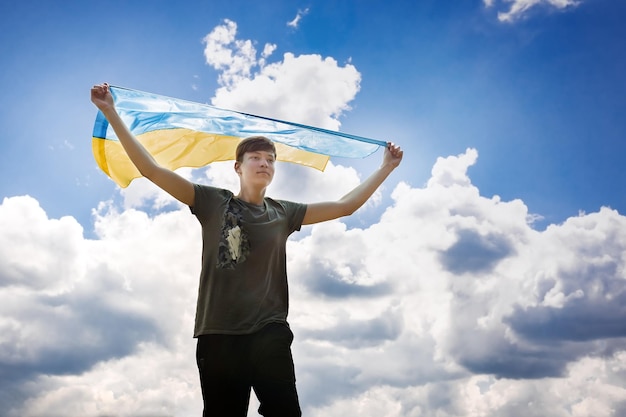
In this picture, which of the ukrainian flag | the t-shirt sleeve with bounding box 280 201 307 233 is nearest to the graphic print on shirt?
the t-shirt sleeve with bounding box 280 201 307 233

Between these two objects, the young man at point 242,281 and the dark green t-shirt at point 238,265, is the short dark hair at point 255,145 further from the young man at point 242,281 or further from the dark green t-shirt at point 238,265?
the dark green t-shirt at point 238,265

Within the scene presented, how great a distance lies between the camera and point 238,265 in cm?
491

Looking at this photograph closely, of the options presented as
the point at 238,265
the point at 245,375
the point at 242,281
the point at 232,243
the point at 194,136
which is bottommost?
the point at 245,375

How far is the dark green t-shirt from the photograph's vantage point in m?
4.77

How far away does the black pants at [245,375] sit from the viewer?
15.2ft

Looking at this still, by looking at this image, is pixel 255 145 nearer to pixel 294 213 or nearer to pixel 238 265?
pixel 294 213

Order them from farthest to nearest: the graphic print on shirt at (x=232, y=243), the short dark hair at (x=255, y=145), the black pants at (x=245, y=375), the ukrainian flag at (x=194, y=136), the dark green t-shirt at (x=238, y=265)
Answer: the ukrainian flag at (x=194, y=136) → the short dark hair at (x=255, y=145) → the graphic print on shirt at (x=232, y=243) → the dark green t-shirt at (x=238, y=265) → the black pants at (x=245, y=375)

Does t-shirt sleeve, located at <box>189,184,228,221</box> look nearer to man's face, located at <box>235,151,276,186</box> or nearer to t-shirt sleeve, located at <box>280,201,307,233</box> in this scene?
man's face, located at <box>235,151,276,186</box>

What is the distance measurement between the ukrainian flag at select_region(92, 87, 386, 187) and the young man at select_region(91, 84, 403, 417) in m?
1.25

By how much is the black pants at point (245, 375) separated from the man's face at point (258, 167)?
1.43 m

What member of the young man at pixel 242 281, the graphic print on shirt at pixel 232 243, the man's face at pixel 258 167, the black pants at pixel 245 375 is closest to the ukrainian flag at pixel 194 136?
the young man at pixel 242 281

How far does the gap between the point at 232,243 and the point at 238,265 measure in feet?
0.65

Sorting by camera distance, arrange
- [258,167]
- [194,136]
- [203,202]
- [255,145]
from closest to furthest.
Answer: [203,202]
[258,167]
[255,145]
[194,136]

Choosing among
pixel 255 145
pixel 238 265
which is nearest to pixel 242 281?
pixel 238 265
